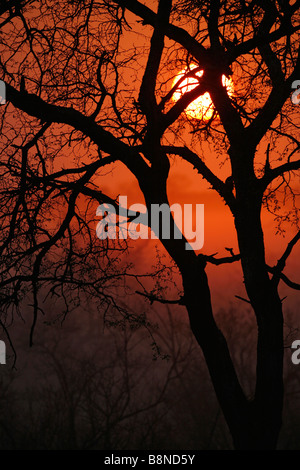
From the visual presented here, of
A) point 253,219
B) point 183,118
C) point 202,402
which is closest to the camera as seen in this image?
point 253,219

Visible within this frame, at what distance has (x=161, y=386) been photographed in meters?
37.8

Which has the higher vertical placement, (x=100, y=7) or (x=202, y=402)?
(x=100, y=7)

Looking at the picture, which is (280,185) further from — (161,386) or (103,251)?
(161,386)

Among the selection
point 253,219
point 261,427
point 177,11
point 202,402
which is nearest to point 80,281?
point 253,219

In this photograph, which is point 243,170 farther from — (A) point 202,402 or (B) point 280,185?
(A) point 202,402

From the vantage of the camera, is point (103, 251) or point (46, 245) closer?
point (46, 245)

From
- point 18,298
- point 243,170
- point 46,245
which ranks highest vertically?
point 243,170

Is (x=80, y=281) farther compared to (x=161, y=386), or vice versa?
(x=161, y=386)

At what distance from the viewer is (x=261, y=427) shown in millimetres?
7320

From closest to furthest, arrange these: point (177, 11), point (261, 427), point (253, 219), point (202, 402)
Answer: point (261, 427), point (253, 219), point (177, 11), point (202, 402)

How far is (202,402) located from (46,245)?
30.5 metres
